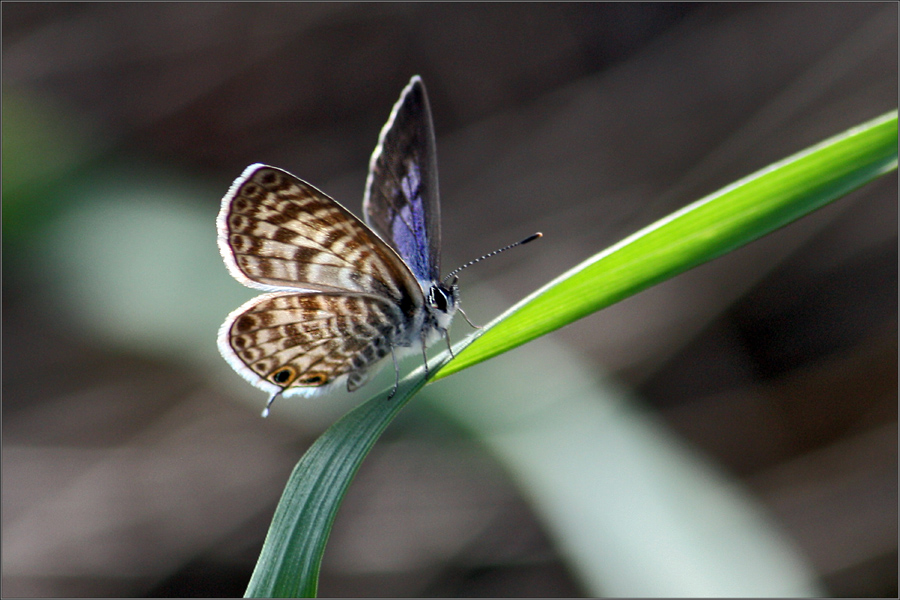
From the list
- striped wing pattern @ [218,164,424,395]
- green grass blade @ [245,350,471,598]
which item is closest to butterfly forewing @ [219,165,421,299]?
striped wing pattern @ [218,164,424,395]

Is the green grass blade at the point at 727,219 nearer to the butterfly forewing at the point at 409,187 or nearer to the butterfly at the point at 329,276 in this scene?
the butterfly at the point at 329,276

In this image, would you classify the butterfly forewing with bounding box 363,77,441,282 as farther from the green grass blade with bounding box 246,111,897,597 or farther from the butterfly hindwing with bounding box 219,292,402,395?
the green grass blade with bounding box 246,111,897,597

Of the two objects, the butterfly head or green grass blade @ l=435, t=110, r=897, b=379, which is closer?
green grass blade @ l=435, t=110, r=897, b=379

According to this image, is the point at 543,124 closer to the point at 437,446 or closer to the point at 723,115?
the point at 723,115

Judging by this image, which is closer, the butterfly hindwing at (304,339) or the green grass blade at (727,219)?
the green grass blade at (727,219)

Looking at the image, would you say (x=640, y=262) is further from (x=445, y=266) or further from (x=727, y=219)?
(x=445, y=266)

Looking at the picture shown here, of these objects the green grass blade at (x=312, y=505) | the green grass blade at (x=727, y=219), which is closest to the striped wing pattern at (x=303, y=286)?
the green grass blade at (x=312, y=505)
